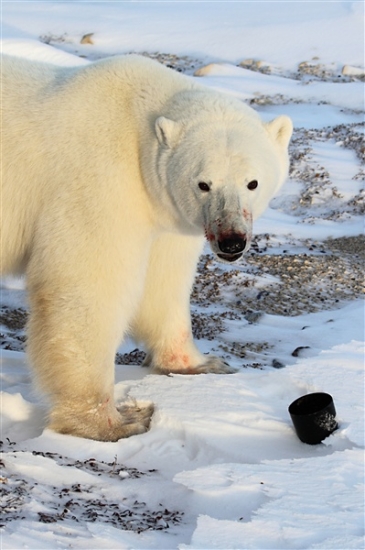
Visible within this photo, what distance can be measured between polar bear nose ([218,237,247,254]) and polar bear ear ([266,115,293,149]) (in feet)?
2.43

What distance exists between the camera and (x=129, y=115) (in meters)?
3.62

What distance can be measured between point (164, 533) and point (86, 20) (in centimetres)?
1972

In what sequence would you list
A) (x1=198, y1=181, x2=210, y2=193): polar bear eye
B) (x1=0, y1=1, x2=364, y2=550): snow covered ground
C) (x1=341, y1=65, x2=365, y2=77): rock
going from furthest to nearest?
(x1=341, y1=65, x2=365, y2=77): rock
(x1=198, y1=181, x2=210, y2=193): polar bear eye
(x1=0, y1=1, x2=364, y2=550): snow covered ground

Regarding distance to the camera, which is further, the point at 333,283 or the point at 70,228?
the point at 333,283

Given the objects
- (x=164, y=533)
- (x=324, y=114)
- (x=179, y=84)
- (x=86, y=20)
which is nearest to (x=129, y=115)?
(x=179, y=84)

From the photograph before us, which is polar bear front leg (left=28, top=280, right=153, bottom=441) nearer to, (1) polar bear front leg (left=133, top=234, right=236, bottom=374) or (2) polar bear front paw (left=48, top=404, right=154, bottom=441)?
(2) polar bear front paw (left=48, top=404, right=154, bottom=441)

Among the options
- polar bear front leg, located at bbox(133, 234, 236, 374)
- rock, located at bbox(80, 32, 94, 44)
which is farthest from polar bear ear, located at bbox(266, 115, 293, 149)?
rock, located at bbox(80, 32, 94, 44)

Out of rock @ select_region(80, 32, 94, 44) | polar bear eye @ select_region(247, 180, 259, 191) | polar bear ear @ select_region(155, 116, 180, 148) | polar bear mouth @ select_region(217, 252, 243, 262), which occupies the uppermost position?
polar bear ear @ select_region(155, 116, 180, 148)

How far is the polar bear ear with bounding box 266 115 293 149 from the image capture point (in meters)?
3.69

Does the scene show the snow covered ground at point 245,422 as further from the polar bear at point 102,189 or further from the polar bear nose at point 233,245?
the polar bear nose at point 233,245

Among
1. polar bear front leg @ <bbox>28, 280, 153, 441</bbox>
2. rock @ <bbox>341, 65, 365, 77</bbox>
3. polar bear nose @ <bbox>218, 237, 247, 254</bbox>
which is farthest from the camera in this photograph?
rock @ <bbox>341, 65, 365, 77</bbox>

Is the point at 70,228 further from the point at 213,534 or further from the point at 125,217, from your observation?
the point at 213,534

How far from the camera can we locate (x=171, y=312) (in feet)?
14.0

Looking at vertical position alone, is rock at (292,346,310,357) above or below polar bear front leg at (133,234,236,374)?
below
